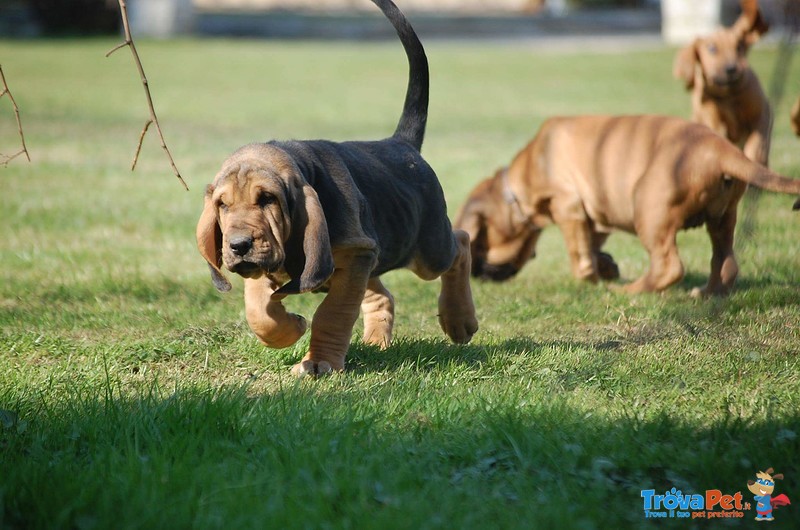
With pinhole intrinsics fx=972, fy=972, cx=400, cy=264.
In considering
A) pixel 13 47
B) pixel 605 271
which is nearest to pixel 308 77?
pixel 13 47

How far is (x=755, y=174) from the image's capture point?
5730 millimetres

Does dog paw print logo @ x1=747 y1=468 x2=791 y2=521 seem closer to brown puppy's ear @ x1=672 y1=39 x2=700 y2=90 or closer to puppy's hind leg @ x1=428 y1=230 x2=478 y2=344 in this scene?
puppy's hind leg @ x1=428 y1=230 x2=478 y2=344

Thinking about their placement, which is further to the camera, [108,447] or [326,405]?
[326,405]

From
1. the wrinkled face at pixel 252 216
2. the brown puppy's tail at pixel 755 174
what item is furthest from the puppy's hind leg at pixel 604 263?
the wrinkled face at pixel 252 216

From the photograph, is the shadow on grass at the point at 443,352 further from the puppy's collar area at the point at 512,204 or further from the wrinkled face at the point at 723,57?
the wrinkled face at the point at 723,57

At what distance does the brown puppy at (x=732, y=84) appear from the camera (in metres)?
8.21

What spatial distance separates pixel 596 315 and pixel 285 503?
3.20m

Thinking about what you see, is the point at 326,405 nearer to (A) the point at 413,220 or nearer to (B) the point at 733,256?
(A) the point at 413,220

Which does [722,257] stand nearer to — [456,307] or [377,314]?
[456,307]

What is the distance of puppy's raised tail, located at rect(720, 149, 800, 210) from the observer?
5.60m

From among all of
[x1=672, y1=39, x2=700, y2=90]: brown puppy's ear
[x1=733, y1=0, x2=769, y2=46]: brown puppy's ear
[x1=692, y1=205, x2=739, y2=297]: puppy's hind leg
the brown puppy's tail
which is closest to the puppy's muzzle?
the brown puppy's tail

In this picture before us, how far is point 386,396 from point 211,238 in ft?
3.18

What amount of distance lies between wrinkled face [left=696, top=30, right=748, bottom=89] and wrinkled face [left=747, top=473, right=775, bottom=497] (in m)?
5.78

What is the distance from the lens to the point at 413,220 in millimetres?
4668
